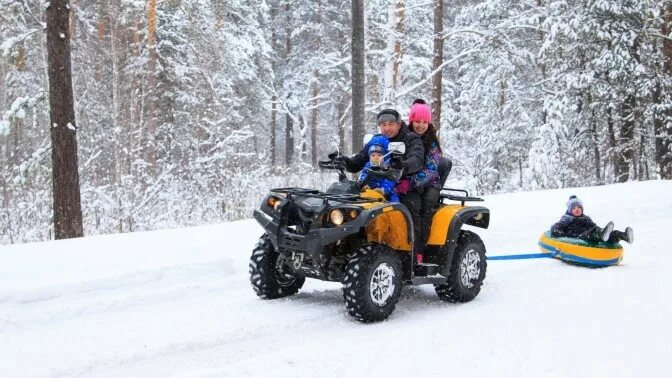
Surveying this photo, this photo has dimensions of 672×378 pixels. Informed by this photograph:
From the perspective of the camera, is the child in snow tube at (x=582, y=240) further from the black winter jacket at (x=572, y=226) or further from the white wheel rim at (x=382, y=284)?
the white wheel rim at (x=382, y=284)

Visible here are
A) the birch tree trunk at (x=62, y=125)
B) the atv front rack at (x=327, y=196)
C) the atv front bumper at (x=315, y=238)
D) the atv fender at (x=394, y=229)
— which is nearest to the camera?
the atv front bumper at (x=315, y=238)

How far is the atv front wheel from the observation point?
577cm

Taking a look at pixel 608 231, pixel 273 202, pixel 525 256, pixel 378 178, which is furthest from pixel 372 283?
pixel 608 231

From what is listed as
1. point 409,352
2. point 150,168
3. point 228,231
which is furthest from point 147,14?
point 409,352

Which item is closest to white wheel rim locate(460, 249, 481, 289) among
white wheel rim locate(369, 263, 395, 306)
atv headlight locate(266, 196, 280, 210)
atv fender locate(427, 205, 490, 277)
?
atv fender locate(427, 205, 490, 277)

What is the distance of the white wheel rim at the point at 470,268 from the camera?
23.1ft

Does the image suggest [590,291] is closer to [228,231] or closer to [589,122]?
[228,231]

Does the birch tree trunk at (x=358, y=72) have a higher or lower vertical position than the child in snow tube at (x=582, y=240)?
higher

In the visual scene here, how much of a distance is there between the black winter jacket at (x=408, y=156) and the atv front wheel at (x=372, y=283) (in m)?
0.92

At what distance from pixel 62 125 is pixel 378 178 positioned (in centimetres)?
638

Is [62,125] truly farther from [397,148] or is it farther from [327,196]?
[397,148]

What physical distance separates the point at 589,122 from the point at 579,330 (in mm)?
18946

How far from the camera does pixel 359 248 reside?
604 centimetres

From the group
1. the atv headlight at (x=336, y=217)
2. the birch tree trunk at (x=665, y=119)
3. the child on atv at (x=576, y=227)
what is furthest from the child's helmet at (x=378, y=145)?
the birch tree trunk at (x=665, y=119)
